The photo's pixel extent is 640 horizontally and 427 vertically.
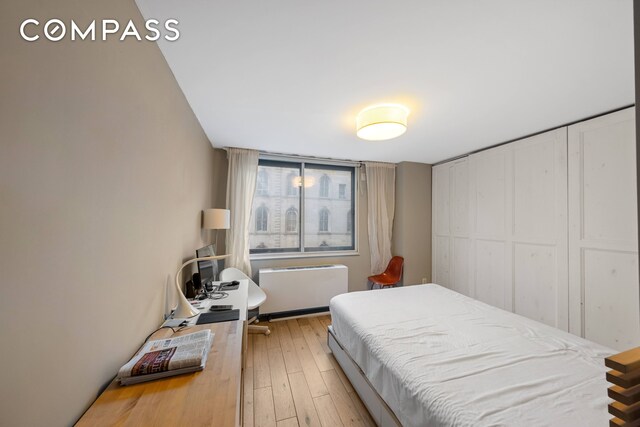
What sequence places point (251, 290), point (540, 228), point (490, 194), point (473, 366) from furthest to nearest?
point (490, 194)
point (251, 290)
point (540, 228)
point (473, 366)

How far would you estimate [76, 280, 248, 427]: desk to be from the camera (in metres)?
0.81

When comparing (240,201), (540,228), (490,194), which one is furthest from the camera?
(240,201)

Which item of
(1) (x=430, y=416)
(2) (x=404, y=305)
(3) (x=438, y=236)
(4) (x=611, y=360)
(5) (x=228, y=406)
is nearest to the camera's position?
(4) (x=611, y=360)

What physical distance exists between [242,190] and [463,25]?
9.66 feet

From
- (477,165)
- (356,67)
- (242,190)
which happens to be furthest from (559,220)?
(242,190)

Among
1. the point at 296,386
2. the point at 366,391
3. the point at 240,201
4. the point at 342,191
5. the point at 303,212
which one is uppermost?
the point at 342,191

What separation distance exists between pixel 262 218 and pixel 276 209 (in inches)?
10.4

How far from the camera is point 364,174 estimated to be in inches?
160

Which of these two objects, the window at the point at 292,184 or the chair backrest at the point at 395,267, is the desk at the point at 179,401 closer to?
the window at the point at 292,184

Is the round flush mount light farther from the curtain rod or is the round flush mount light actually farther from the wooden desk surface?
the wooden desk surface

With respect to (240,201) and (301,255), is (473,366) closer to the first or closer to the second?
(301,255)

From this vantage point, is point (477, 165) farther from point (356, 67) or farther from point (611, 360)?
point (611, 360)

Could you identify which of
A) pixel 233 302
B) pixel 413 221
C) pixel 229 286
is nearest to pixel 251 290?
pixel 229 286

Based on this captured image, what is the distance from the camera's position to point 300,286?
136 inches
